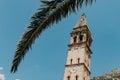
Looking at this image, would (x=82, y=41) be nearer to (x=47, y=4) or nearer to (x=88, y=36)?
(x=88, y=36)

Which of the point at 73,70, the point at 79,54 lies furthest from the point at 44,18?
the point at 79,54

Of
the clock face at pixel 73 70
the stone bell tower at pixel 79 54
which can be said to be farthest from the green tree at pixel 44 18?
the clock face at pixel 73 70

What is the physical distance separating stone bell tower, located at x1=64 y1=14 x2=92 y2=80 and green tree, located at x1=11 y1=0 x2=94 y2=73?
130 ft

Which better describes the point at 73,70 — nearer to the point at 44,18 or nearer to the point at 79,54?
the point at 79,54

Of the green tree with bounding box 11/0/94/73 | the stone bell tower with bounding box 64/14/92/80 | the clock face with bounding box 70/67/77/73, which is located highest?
the stone bell tower with bounding box 64/14/92/80

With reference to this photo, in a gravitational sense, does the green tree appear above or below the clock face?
below

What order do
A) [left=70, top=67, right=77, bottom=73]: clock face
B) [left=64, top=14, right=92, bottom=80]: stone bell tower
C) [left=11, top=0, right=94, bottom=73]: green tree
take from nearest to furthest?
[left=11, top=0, right=94, bottom=73]: green tree
[left=64, top=14, right=92, bottom=80]: stone bell tower
[left=70, top=67, right=77, bottom=73]: clock face

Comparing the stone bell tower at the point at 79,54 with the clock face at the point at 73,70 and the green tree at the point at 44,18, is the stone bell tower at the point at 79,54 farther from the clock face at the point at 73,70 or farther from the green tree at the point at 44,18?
the green tree at the point at 44,18

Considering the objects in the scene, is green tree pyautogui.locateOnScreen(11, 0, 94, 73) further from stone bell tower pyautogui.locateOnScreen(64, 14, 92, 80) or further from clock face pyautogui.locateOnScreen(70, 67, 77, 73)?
clock face pyautogui.locateOnScreen(70, 67, 77, 73)

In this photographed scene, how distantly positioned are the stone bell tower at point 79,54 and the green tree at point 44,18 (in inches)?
1562

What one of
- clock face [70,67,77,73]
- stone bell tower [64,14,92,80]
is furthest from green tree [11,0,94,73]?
clock face [70,67,77,73]

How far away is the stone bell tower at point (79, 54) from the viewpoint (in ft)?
149

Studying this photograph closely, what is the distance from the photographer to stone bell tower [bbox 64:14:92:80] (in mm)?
45531

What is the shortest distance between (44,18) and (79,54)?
42.6m
